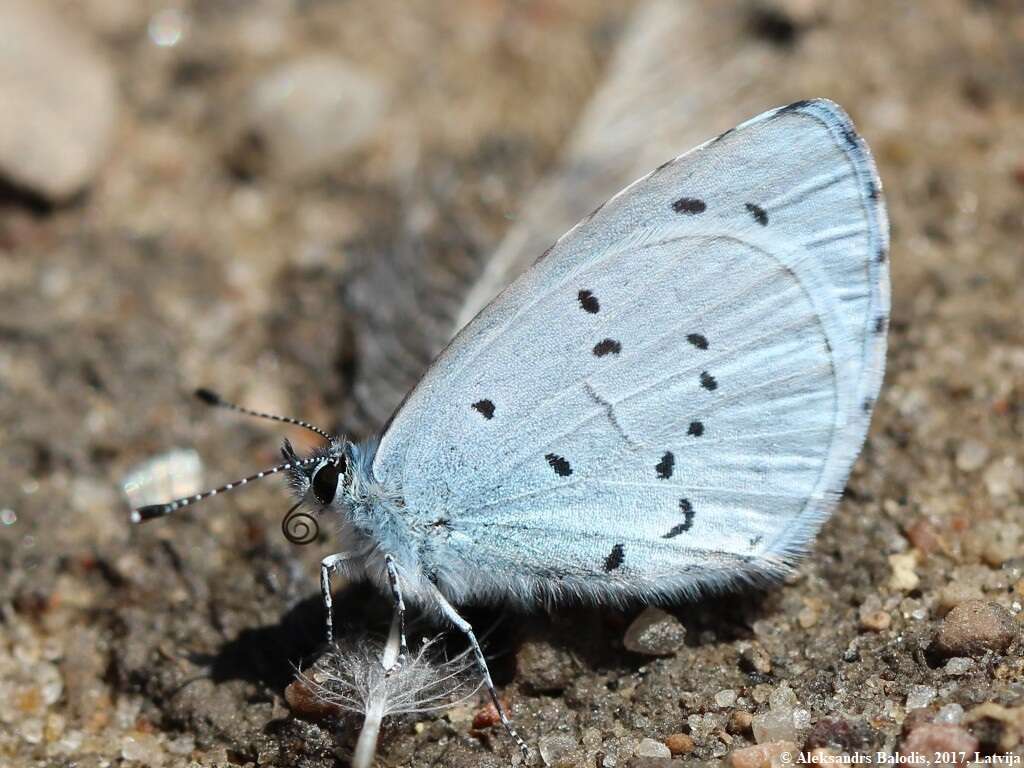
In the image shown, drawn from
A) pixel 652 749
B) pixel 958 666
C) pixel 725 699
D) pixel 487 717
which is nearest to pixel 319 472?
pixel 487 717

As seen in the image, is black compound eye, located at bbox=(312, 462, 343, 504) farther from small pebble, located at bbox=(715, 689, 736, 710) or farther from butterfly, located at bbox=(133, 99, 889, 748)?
small pebble, located at bbox=(715, 689, 736, 710)

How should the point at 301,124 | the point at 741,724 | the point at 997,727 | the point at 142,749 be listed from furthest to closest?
the point at 301,124 → the point at 142,749 → the point at 741,724 → the point at 997,727

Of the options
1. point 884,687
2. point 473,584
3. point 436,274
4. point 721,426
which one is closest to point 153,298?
point 436,274

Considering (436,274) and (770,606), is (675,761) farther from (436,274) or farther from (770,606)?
(436,274)

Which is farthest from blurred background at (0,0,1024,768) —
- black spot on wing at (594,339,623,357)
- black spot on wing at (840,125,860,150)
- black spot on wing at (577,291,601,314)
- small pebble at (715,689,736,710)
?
black spot on wing at (840,125,860,150)

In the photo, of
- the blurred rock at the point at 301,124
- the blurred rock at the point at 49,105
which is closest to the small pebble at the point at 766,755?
the blurred rock at the point at 301,124

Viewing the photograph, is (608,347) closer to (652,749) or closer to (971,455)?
(652,749)
